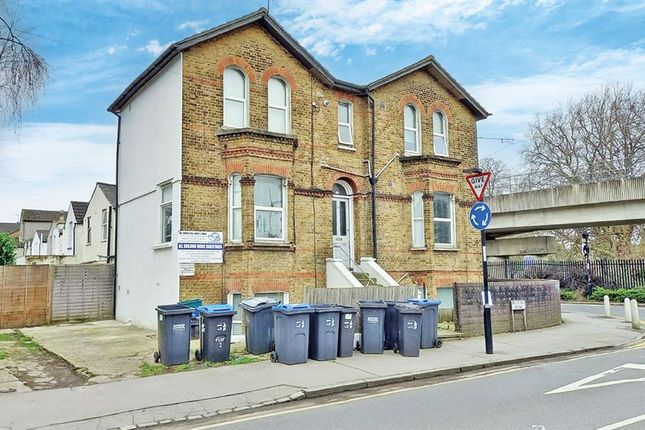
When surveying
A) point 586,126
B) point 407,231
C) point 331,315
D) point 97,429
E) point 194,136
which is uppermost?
point 586,126

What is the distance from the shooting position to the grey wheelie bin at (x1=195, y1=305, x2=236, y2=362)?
→ 403 inches

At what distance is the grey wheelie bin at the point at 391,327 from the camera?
11.6 metres

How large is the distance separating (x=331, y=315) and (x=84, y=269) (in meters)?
11.2

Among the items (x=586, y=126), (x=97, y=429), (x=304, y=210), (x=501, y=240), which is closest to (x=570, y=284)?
(x=501, y=240)

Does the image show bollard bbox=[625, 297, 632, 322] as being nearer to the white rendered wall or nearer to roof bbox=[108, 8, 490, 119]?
roof bbox=[108, 8, 490, 119]

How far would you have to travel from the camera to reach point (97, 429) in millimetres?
6516

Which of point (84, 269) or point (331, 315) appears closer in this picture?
point (331, 315)

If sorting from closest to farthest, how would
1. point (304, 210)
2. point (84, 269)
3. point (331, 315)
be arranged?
point (331, 315)
point (304, 210)
point (84, 269)

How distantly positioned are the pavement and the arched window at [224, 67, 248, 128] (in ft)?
25.4

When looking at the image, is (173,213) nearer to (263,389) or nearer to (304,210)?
(304,210)

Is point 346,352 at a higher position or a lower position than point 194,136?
lower

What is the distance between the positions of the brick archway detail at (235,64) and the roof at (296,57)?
68 centimetres

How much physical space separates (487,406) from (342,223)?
36.9ft

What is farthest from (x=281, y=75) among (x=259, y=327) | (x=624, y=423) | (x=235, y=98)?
(x=624, y=423)
